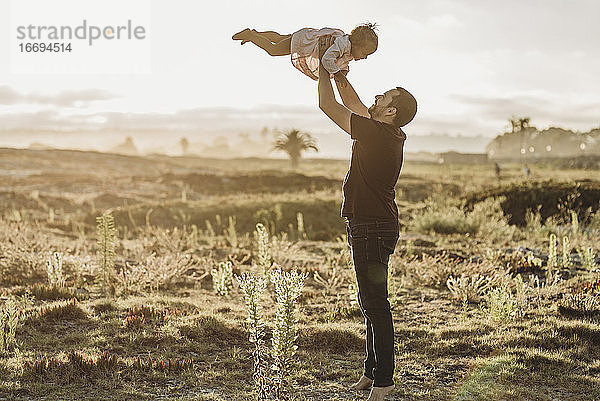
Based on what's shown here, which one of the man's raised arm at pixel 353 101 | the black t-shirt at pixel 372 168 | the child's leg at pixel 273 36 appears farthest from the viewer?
the child's leg at pixel 273 36

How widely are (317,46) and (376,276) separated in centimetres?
176

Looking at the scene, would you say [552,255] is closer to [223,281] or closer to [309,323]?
[309,323]

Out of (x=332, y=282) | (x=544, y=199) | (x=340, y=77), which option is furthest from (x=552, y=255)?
(x=544, y=199)

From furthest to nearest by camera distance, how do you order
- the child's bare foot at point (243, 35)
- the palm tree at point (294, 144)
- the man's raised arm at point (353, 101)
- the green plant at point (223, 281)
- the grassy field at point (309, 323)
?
the palm tree at point (294, 144) < the green plant at point (223, 281) < the grassy field at point (309, 323) < the child's bare foot at point (243, 35) < the man's raised arm at point (353, 101)

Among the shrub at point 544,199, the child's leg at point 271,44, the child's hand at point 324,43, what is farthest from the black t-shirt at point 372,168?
the shrub at point 544,199

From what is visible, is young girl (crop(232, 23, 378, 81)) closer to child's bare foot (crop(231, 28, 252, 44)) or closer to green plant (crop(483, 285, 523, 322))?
child's bare foot (crop(231, 28, 252, 44))

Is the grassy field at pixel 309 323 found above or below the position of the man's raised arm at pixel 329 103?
below

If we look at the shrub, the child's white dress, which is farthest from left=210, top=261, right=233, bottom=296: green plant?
the shrub

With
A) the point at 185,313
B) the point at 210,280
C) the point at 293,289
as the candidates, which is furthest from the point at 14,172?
the point at 293,289

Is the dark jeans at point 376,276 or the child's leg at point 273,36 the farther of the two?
the child's leg at point 273,36

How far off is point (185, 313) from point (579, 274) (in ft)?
23.5

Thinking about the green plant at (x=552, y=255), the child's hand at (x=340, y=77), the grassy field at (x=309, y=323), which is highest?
the child's hand at (x=340, y=77)

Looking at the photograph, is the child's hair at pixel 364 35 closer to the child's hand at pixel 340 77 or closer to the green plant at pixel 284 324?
the child's hand at pixel 340 77

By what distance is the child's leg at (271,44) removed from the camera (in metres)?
4.72
